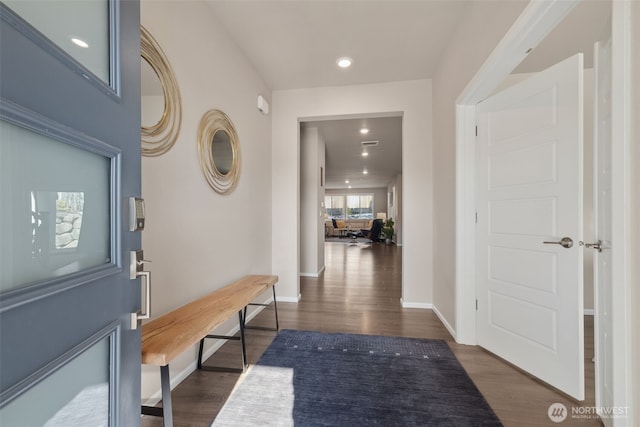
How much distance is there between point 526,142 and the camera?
1862mm

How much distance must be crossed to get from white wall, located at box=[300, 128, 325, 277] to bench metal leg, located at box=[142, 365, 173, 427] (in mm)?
3676

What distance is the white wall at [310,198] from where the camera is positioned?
16.0 feet

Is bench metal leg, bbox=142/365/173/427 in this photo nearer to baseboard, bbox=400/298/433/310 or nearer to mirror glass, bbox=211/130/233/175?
mirror glass, bbox=211/130/233/175

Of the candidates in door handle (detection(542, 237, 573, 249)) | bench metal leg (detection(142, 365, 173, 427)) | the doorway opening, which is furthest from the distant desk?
bench metal leg (detection(142, 365, 173, 427))

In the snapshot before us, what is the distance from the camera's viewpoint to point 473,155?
7.41 ft

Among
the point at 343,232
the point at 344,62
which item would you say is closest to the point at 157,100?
the point at 344,62

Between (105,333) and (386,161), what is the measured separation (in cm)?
799

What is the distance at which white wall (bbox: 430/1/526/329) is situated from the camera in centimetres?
174

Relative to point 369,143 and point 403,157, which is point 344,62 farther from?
point 369,143

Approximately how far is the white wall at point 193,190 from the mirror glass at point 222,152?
22cm

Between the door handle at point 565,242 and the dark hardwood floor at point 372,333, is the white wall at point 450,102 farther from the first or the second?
the door handle at point 565,242

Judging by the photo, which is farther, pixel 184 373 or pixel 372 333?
pixel 372 333

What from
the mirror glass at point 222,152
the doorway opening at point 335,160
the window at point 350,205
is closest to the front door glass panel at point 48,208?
the mirror glass at point 222,152

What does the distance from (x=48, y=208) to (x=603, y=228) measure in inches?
89.5
